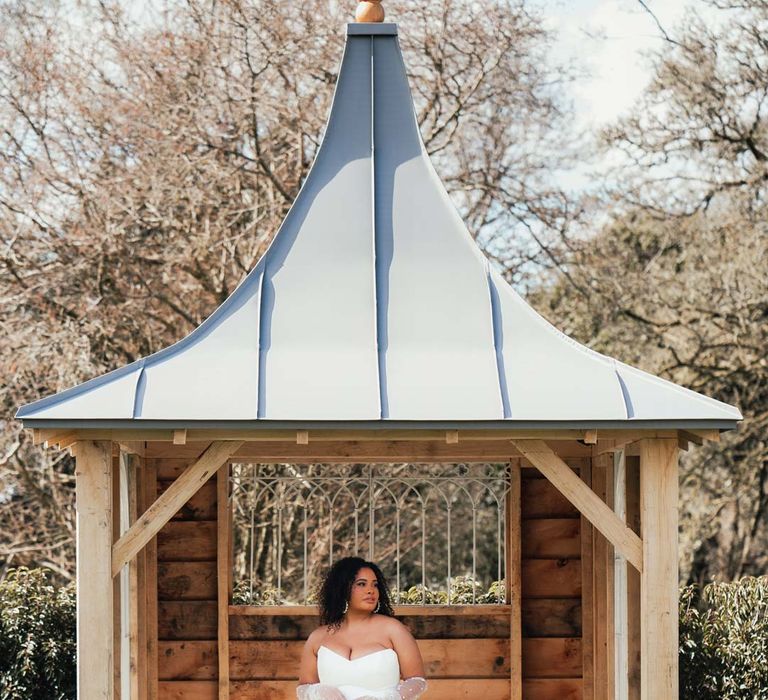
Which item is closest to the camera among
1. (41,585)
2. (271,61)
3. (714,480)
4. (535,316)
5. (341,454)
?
(535,316)

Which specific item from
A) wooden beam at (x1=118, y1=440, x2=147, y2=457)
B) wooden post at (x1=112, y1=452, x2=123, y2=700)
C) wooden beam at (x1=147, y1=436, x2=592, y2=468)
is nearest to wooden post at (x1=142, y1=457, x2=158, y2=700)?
wooden beam at (x1=147, y1=436, x2=592, y2=468)

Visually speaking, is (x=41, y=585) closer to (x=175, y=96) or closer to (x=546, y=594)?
(x=546, y=594)

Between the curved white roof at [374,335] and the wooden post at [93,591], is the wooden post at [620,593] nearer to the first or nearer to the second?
the curved white roof at [374,335]

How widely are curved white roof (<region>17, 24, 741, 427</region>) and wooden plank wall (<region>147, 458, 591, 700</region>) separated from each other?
189 cm

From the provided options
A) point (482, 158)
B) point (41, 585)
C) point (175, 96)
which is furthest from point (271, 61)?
point (41, 585)

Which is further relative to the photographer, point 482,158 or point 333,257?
point 482,158

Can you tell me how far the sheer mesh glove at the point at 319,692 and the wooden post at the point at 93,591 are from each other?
0.89 metres

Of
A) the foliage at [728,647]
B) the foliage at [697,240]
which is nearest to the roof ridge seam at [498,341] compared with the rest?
the foliage at [728,647]

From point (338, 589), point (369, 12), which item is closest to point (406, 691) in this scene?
point (338, 589)

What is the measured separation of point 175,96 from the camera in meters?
11.4

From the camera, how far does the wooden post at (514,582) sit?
7.64m

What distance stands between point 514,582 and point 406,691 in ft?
6.10

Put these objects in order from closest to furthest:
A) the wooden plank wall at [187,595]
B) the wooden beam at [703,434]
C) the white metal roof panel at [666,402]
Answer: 1. the white metal roof panel at [666,402]
2. the wooden beam at [703,434]
3. the wooden plank wall at [187,595]

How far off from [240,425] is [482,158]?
7459mm
